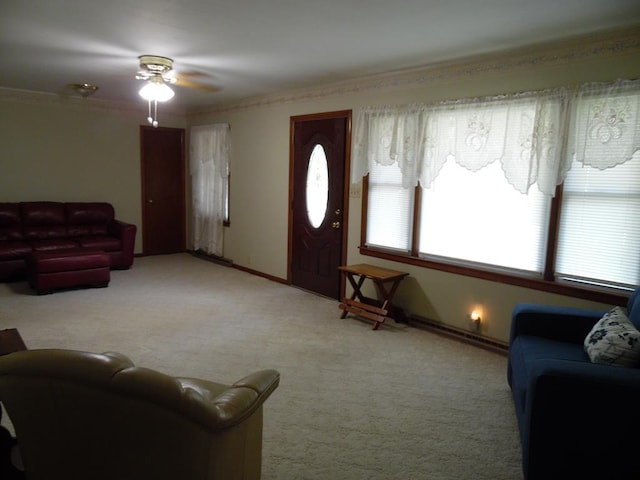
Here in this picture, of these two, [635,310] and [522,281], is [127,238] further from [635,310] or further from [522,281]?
[635,310]

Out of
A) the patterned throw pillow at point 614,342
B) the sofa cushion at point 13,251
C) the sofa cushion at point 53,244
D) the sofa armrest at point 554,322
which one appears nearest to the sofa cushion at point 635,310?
the patterned throw pillow at point 614,342

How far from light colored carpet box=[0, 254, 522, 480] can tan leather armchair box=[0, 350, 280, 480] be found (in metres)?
0.88

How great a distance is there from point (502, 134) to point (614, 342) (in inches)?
77.1

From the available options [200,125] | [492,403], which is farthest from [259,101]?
[492,403]

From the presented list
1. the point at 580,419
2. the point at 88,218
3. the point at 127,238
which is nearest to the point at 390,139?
the point at 580,419

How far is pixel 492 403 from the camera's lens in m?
2.83

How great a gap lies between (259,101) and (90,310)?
3.29m

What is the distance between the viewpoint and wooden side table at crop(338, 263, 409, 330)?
13.6ft

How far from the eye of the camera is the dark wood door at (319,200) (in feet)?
16.3

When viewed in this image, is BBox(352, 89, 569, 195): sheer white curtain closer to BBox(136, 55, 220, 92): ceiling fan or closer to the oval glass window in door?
the oval glass window in door

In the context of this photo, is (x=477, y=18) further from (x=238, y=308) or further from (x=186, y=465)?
(x=238, y=308)

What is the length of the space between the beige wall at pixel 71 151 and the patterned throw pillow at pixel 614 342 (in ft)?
21.7

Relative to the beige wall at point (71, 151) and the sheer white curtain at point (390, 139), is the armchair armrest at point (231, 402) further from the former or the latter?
the beige wall at point (71, 151)

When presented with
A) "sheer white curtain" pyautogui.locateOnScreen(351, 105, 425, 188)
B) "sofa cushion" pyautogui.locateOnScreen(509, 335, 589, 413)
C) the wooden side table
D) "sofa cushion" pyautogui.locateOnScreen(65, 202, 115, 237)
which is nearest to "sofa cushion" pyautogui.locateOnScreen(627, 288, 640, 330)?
"sofa cushion" pyautogui.locateOnScreen(509, 335, 589, 413)
